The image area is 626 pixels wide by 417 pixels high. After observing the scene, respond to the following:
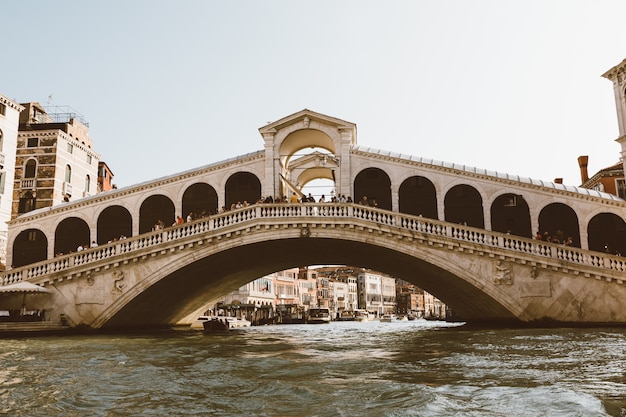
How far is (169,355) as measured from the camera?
14258 millimetres

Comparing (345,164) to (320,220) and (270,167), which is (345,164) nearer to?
(270,167)

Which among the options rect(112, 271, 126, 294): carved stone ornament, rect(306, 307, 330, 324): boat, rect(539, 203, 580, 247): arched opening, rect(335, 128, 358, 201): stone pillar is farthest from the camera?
rect(306, 307, 330, 324): boat

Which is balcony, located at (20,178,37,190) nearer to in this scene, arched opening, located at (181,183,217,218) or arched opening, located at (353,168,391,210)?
arched opening, located at (181,183,217,218)

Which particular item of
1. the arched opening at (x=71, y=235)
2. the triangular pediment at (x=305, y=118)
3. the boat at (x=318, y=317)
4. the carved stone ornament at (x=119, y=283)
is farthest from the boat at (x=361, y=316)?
the carved stone ornament at (x=119, y=283)

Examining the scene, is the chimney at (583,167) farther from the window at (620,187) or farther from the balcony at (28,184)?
the balcony at (28,184)

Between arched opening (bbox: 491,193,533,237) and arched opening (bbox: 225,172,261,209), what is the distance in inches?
426

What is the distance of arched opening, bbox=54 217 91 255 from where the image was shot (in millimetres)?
28531

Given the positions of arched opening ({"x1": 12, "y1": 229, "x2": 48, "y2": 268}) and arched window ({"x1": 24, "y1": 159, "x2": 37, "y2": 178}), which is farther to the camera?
arched window ({"x1": 24, "y1": 159, "x2": 37, "y2": 178})

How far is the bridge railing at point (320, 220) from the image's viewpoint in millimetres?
21953

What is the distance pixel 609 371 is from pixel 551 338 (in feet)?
24.2

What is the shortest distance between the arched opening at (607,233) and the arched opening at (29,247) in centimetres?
2518

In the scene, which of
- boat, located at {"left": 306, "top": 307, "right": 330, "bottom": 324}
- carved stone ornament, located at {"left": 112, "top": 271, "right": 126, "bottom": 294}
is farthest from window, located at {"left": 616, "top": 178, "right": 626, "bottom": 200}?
boat, located at {"left": 306, "top": 307, "right": 330, "bottom": 324}

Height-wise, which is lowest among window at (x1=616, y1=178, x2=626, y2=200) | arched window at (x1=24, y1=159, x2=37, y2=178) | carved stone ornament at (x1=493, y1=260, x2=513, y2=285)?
carved stone ornament at (x1=493, y1=260, x2=513, y2=285)

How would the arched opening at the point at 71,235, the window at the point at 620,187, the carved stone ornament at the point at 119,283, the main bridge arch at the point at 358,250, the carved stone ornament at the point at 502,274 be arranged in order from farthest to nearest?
the window at the point at 620,187, the arched opening at the point at 71,235, the carved stone ornament at the point at 119,283, the carved stone ornament at the point at 502,274, the main bridge arch at the point at 358,250
